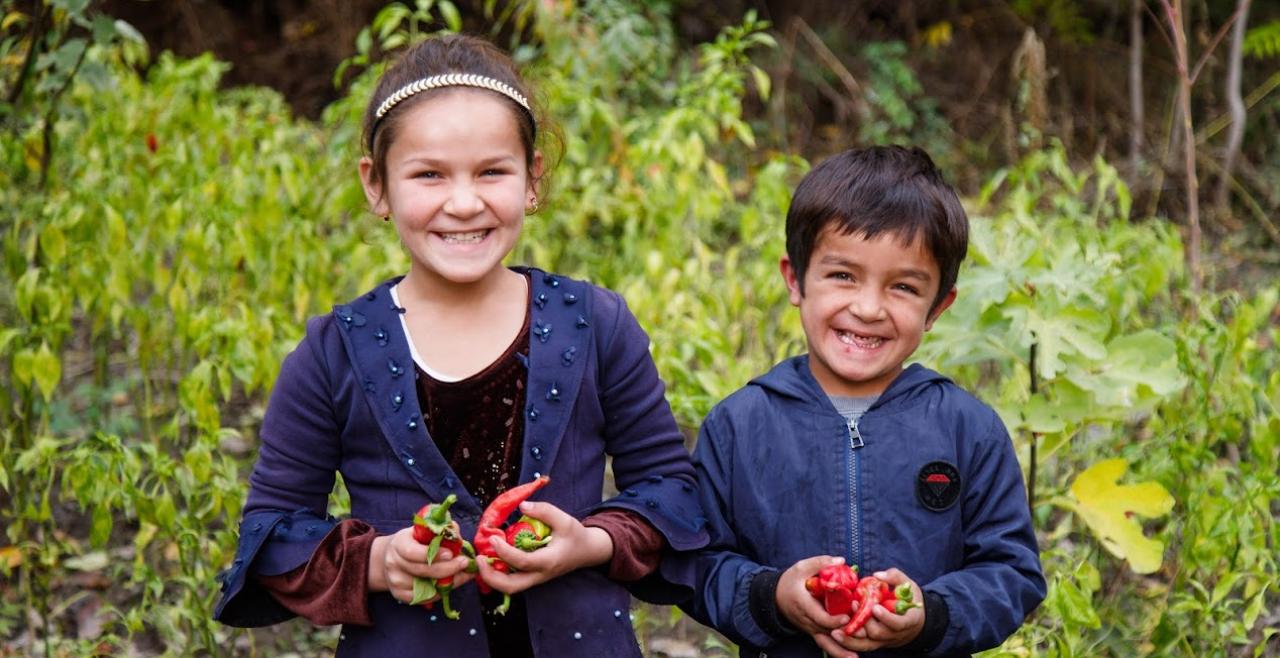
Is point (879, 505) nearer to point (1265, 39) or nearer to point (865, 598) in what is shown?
point (865, 598)

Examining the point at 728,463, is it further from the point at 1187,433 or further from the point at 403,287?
the point at 1187,433

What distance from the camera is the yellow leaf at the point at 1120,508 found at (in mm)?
2518

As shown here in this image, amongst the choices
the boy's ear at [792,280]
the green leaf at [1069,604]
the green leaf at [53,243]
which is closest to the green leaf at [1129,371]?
the green leaf at [1069,604]

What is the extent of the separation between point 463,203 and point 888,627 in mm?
797

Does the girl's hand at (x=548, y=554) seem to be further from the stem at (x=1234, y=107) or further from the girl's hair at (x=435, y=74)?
the stem at (x=1234, y=107)

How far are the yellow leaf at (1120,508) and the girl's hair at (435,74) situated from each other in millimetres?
1251

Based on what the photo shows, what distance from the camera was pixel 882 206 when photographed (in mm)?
2008

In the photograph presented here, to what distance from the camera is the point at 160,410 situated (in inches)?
156

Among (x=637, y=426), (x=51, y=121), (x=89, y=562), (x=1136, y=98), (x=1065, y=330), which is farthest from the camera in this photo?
(x=1136, y=98)

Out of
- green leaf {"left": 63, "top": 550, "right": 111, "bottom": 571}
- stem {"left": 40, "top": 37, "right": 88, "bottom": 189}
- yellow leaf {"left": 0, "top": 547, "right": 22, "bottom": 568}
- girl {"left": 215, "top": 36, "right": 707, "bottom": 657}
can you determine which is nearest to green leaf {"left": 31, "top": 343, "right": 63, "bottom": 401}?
yellow leaf {"left": 0, "top": 547, "right": 22, "bottom": 568}

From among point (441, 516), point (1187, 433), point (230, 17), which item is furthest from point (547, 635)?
point (230, 17)

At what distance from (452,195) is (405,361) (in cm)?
24

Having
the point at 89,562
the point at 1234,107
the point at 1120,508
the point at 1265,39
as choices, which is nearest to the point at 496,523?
Answer: the point at 1120,508

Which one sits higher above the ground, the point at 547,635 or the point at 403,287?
the point at 403,287
